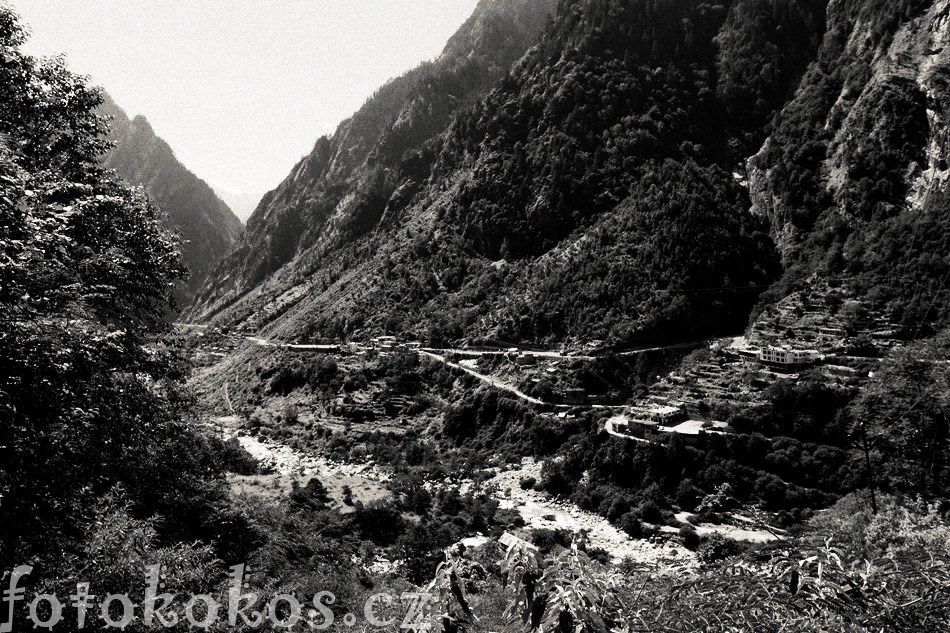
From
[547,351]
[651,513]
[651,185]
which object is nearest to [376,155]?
[651,185]

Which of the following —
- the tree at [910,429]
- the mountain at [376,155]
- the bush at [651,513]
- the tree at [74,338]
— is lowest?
the bush at [651,513]

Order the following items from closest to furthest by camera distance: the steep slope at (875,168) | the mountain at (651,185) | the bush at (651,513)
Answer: the bush at (651,513) → the steep slope at (875,168) → the mountain at (651,185)

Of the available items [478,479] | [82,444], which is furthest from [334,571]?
[478,479]

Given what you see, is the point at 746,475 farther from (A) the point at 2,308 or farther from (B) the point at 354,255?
(B) the point at 354,255

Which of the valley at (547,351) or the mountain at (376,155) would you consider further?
the mountain at (376,155)

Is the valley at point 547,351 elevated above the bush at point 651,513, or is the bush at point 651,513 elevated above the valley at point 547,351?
the valley at point 547,351

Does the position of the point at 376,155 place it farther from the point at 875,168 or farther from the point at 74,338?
the point at 74,338

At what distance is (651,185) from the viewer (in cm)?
7106

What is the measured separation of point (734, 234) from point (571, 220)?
70.6 feet

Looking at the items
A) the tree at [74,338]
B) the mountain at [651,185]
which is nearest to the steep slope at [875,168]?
the mountain at [651,185]

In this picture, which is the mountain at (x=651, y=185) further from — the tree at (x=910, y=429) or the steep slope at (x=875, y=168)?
the tree at (x=910, y=429)

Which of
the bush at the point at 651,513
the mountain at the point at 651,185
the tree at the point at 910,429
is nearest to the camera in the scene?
the tree at the point at 910,429

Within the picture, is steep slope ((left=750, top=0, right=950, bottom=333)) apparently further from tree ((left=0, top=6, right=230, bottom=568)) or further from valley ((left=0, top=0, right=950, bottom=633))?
tree ((left=0, top=6, right=230, bottom=568))

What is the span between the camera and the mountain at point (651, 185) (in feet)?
181
